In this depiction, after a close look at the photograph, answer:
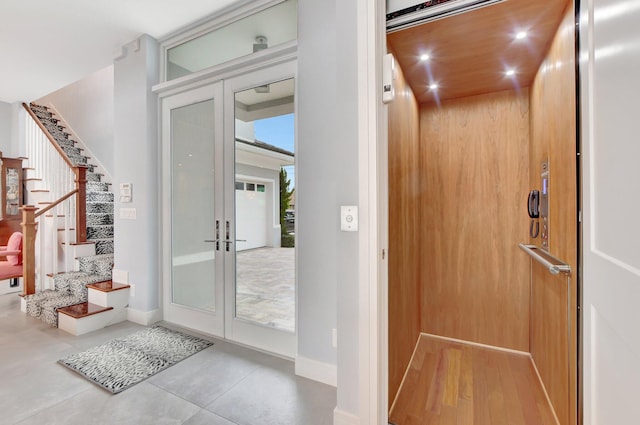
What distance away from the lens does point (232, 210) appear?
273 centimetres

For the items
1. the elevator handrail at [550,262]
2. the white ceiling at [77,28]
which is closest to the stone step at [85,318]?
the white ceiling at [77,28]

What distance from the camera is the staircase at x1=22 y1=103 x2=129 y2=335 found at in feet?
9.86

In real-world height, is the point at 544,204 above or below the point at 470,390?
above

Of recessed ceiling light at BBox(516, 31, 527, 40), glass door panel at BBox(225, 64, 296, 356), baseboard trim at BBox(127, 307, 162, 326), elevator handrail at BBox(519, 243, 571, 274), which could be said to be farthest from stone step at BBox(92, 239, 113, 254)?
recessed ceiling light at BBox(516, 31, 527, 40)

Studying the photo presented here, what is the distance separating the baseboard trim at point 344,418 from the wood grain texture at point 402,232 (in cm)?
36

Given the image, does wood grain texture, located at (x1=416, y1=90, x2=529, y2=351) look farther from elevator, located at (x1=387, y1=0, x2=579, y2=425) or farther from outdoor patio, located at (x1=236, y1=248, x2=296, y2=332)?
outdoor patio, located at (x1=236, y1=248, x2=296, y2=332)

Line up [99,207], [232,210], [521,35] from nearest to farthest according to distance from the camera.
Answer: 1. [521,35]
2. [232,210]
3. [99,207]

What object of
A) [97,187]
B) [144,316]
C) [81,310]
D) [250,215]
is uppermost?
[97,187]

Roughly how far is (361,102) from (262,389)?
6.40ft

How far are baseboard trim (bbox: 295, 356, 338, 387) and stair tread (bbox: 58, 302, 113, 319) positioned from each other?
89.9 inches

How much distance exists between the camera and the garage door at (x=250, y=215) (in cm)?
272

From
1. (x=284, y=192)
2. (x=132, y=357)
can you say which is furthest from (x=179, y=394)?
(x=284, y=192)

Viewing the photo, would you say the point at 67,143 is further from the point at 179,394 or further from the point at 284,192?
the point at 179,394

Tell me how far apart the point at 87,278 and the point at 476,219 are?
453 cm
